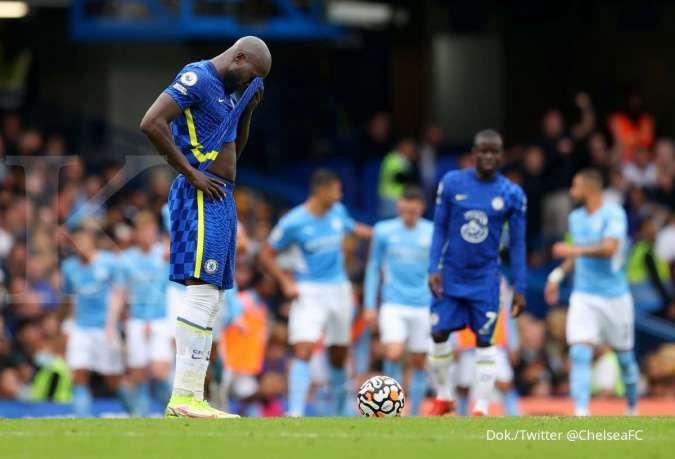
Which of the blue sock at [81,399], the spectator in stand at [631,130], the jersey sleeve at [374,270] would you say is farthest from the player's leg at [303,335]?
the spectator in stand at [631,130]

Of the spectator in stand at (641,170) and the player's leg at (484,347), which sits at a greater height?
the spectator in stand at (641,170)

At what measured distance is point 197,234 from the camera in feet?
33.2

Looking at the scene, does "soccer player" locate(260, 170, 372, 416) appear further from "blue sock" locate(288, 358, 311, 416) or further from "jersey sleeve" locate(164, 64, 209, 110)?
"jersey sleeve" locate(164, 64, 209, 110)

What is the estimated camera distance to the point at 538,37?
27.9 metres

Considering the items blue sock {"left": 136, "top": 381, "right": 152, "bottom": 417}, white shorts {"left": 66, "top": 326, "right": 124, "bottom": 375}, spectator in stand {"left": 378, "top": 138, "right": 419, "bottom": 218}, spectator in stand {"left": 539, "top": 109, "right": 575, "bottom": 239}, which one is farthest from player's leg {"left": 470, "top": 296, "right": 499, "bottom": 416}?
spectator in stand {"left": 378, "top": 138, "right": 419, "bottom": 218}

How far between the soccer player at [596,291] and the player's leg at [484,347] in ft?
7.06

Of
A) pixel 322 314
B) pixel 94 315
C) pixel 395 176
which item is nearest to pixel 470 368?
pixel 322 314

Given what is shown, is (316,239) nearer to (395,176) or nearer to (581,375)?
(581,375)

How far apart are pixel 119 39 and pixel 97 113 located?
2.59m

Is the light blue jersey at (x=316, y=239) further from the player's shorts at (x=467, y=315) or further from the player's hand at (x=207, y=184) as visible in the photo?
the player's hand at (x=207, y=184)

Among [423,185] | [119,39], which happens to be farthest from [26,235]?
[423,185]

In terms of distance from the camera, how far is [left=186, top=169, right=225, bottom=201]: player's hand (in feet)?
33.0

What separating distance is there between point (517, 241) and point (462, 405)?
4.06 metres

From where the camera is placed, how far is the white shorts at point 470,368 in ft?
54.1
